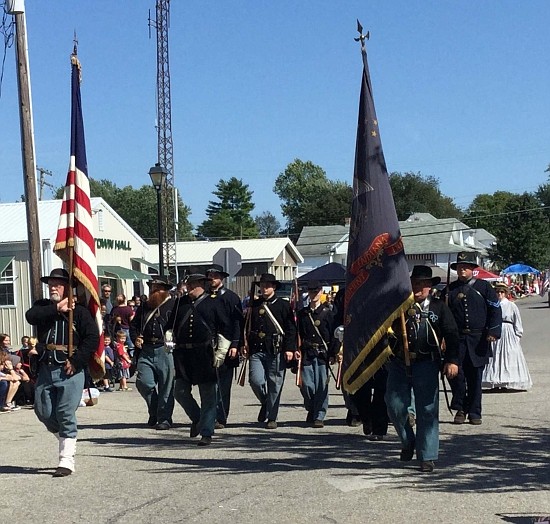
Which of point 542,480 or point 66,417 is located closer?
point 542,480

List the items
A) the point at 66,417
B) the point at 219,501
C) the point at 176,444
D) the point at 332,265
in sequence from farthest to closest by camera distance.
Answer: the point at 332,265, the point at 176,444, the point at 66,417, the point at 219,501

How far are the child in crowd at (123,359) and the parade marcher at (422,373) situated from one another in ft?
32.8

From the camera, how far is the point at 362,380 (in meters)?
8.89

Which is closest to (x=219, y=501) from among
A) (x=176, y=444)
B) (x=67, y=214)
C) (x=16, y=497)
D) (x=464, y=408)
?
(x=16, y=497)

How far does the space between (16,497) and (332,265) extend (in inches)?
768

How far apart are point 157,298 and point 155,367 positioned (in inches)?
36.4

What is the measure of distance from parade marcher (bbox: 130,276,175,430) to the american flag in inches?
85.0

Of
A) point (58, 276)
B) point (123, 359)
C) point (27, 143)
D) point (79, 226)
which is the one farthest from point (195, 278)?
point (123, 359)

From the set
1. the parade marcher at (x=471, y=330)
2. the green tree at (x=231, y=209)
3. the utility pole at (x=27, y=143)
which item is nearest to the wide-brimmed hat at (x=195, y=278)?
the parade marcher at (x=471, y=330)

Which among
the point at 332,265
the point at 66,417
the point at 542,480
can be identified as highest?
the point at 332,265

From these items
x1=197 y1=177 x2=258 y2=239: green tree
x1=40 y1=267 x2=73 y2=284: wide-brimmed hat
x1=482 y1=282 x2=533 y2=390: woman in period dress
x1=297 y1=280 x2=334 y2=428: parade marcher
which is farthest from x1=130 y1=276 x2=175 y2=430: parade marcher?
x1=197 y1=177 x2=258 y2=239: green tree

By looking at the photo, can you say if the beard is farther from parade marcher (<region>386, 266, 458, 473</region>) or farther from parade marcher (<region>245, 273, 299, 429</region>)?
parade marcher (<region>386, 266, 458, 473</region>)

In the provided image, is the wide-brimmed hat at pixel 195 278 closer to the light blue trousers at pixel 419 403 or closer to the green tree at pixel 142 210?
the light blue trousers at pixel 419 403

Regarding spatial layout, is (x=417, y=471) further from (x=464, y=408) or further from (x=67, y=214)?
(x=67, y=214)
